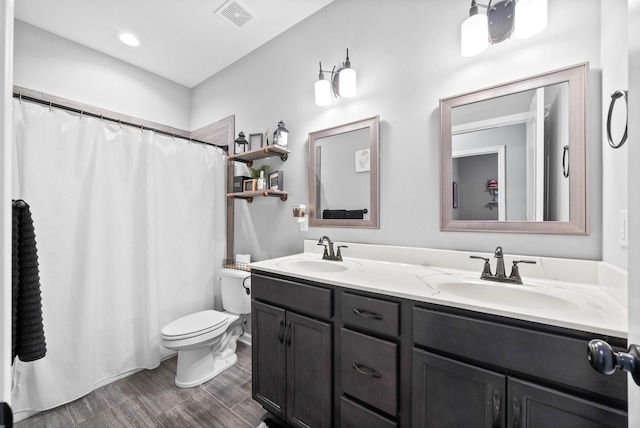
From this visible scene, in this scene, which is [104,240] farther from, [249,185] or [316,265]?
[316,265]

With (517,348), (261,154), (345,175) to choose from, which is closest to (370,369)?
(517,348)

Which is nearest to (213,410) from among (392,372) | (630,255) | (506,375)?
(392,372)

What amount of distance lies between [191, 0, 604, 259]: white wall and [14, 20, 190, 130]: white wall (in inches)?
41.0

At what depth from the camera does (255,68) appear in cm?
242

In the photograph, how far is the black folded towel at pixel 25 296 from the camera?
859mm

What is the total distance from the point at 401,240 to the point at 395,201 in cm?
24

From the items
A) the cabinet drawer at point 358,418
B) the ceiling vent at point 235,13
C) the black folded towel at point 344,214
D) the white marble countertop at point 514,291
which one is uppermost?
the ceiling vent at point 235,13

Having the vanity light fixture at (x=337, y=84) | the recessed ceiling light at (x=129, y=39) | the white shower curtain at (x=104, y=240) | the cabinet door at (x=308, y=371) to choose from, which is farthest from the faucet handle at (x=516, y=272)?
the recessed ceiling light at (x=129, y=39)

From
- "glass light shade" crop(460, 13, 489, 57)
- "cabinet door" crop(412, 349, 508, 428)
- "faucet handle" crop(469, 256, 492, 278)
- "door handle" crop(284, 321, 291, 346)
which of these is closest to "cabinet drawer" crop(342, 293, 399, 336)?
"cabinet door" crop(412, 349, 508, 428)

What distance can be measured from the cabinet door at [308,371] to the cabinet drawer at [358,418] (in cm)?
8

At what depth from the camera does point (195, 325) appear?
73.4 inches

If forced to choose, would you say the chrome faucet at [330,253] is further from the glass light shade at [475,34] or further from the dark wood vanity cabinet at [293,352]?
the glass light shade at [475,34]

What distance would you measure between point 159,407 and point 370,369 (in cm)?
140

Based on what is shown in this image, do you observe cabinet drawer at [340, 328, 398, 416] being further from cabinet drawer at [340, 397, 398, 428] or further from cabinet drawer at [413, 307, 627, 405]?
cabinet drawer at [413, 307, 627, 405]
